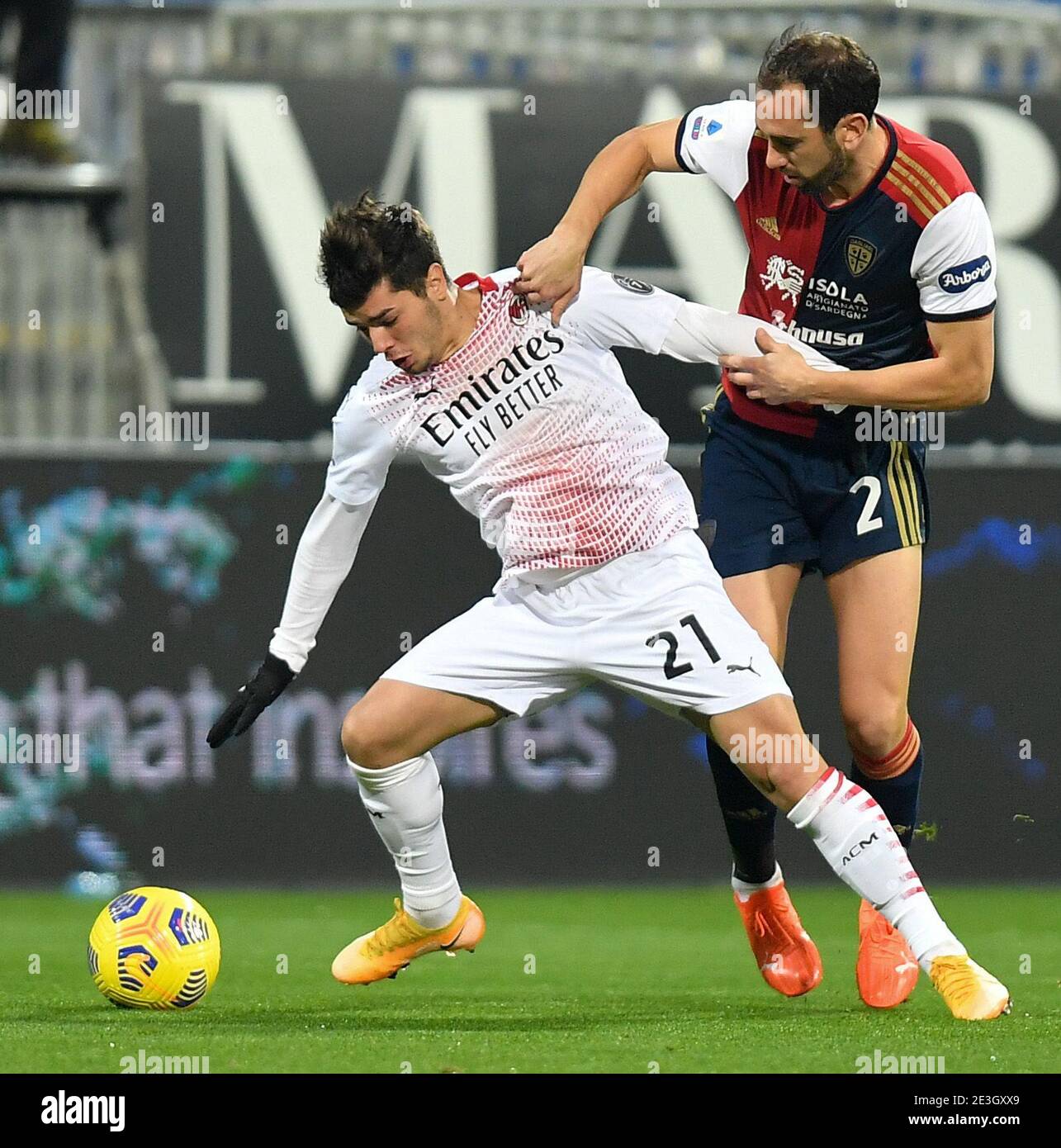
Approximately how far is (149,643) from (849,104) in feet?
15.7

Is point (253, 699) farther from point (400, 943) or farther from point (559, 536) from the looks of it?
point (559, 536)

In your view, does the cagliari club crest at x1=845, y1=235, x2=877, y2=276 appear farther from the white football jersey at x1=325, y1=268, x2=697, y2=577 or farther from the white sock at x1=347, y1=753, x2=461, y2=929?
the white sock at x1=347, y1=753, x2=461, y2=929

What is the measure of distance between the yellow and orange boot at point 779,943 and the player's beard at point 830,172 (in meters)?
2.01

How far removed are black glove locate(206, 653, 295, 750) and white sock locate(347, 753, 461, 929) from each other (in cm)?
32

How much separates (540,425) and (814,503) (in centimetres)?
97

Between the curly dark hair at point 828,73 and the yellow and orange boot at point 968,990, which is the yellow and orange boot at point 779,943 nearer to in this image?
the yellow and orange boot at point 968,990

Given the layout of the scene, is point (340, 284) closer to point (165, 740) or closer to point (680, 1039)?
point (680, 1039)

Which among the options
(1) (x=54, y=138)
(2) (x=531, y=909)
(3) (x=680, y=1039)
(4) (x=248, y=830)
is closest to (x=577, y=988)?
(3) (x=680, y=1039)

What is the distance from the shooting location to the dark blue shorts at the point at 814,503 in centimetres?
605

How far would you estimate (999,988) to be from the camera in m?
5.22

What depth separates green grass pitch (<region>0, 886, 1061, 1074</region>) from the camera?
4844 mm

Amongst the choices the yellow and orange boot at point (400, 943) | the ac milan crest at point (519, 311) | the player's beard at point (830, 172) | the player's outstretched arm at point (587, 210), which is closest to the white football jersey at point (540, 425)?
the ac milan crest at point (519, 311)

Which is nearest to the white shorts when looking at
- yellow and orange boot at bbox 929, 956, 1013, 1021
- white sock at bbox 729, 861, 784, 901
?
yellow and orange boot at bbox 929, 956, 1013, 1021

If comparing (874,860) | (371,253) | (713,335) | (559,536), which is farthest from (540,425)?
(874,860)
